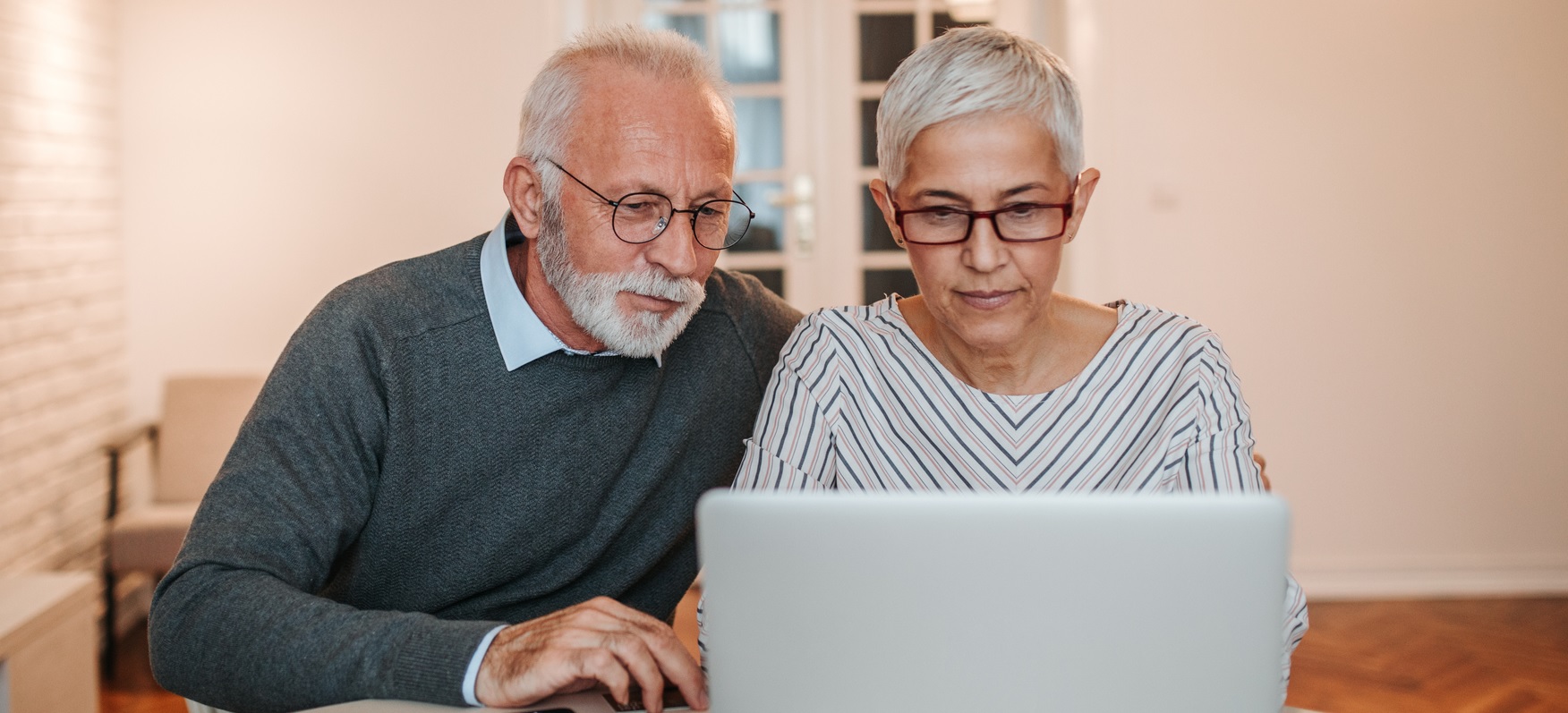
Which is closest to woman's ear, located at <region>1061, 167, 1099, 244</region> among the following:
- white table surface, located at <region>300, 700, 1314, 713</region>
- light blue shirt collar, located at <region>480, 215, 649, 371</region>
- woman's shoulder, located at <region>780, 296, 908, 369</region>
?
woman's shoulder, located at <region>780, 296, 908, 369</region>

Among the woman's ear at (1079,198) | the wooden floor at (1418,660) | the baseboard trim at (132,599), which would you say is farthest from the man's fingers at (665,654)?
the baseboard trim at (132,599)

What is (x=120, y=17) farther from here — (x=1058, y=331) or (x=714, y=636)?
(x=714, y=636)

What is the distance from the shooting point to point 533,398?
1502mm

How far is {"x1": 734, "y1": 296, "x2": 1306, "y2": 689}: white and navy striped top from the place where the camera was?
131 centimetres

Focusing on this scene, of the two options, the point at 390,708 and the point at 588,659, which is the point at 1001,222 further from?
the point at 390,708

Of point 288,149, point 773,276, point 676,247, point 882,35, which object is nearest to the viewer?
point 676,247

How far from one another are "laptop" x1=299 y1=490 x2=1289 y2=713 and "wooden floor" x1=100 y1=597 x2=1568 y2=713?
2.22m

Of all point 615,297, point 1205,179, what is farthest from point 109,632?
point 1205,179

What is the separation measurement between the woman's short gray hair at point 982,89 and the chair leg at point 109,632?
282cm

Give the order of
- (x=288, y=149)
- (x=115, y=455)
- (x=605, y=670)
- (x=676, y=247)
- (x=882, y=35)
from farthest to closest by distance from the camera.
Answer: (x=882, y=35) → (x=288, y=149) → (x=115, y=455) → (x=676, y=247) → (x=605, y=670)

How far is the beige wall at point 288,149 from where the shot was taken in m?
3.64

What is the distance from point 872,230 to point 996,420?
2799 mm

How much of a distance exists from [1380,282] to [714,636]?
3.59 metres

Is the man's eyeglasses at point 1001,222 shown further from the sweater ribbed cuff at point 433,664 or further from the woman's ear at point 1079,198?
the sweater ribbed cuff at point 433,664
